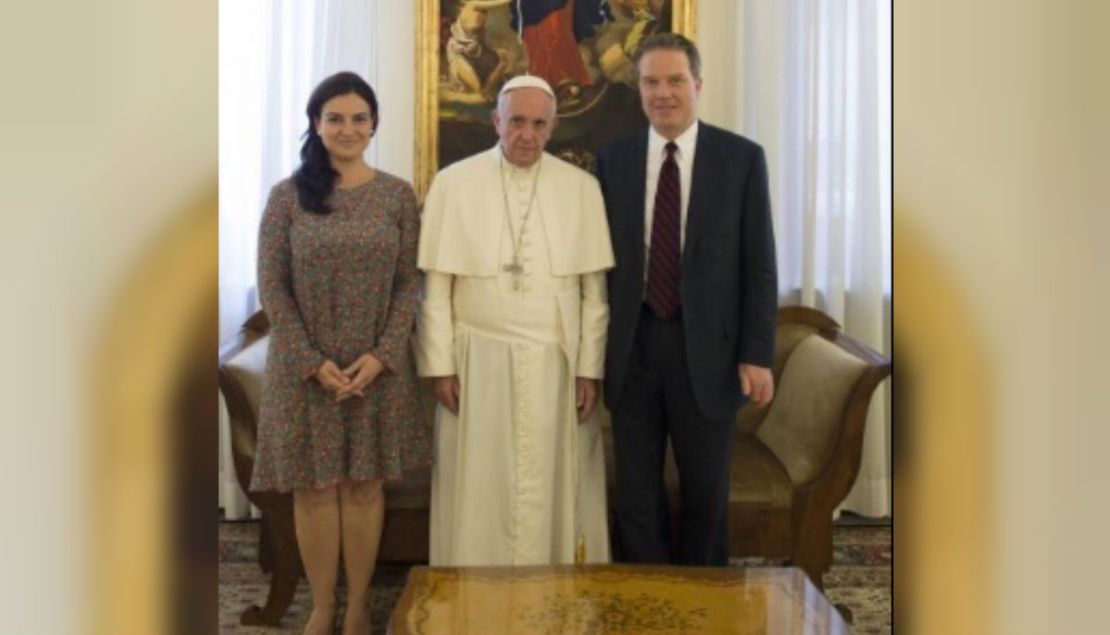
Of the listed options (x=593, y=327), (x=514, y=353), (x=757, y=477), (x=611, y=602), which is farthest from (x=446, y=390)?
(x=757, y=477)

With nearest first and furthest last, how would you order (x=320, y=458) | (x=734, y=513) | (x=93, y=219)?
(x=93, y=219) < (x=320, y=458) < (x=734, y=513)

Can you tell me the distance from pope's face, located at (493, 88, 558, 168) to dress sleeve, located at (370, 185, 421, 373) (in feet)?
0.54

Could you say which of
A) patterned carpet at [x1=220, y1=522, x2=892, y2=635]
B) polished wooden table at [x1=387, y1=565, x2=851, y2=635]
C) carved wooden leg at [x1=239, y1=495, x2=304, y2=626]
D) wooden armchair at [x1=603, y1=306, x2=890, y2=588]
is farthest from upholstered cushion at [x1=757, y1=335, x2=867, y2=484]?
carved wooden leg at [x1=239, y1=495, x2=304, y2=626]

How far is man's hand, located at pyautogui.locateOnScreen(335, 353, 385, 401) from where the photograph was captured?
4.92 feet

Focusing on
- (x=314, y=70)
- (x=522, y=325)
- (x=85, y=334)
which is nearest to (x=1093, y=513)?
(x=85, y=334)

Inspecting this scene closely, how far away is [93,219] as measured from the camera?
112 mm

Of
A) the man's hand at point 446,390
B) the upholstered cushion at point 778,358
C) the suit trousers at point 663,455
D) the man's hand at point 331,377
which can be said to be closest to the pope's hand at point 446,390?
the man's hand at point 446,390

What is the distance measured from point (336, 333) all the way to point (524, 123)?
41cm

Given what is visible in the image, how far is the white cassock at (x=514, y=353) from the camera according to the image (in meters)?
1.54

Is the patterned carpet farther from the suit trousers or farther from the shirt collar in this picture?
the shirt collar

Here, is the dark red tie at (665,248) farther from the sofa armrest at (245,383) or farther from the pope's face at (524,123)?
the sofa armrest at (245,383)

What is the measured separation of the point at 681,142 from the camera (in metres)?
1.58

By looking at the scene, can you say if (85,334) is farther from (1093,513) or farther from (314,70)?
(314,70)

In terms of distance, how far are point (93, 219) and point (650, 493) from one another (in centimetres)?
152
